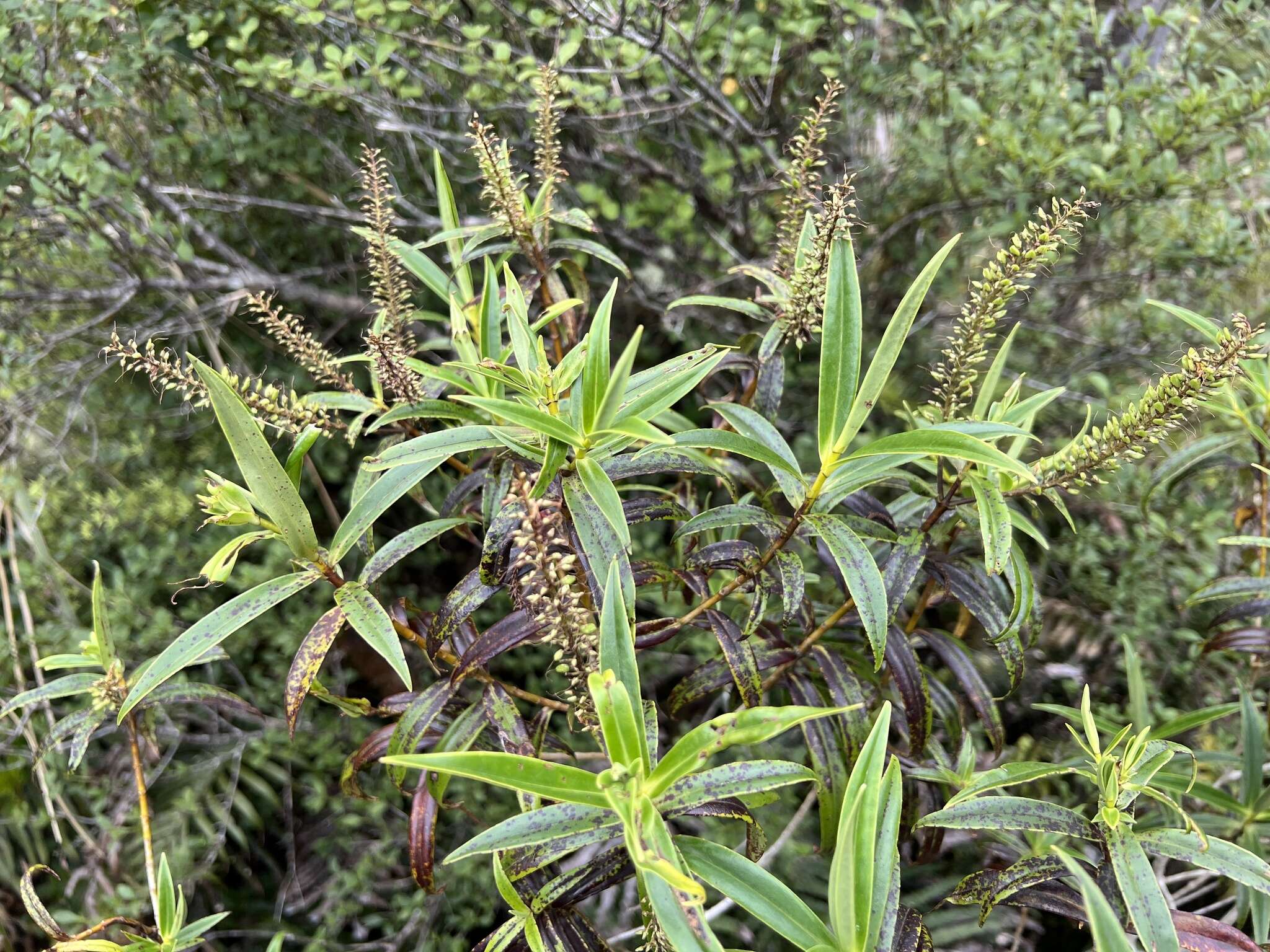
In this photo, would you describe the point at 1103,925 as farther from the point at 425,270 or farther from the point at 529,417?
the point at 425,270

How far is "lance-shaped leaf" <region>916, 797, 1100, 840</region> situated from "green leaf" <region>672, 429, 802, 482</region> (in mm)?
401

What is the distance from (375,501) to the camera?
2.91 ft

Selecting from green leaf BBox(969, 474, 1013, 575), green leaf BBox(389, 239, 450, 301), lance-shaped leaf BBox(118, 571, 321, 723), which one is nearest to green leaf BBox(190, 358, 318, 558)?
lance-shaped leaf BBox(118, 571, 321, 723)

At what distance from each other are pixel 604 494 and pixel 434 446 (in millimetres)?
194

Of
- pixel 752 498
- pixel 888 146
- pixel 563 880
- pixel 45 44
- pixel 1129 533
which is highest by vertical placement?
pixel 45 44

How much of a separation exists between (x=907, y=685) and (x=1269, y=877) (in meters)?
0.39

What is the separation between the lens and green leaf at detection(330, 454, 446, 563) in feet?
2.87

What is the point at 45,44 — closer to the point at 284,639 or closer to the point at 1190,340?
the point at 284,639

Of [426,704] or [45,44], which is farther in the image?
[45,44]

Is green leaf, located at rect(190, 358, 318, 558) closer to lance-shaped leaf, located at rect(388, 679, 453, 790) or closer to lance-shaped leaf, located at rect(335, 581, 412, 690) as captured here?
lance-shaped leaf, located at rect(335, 581, 412, 690)

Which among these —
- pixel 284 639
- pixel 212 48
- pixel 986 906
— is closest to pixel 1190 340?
pixel 986 906

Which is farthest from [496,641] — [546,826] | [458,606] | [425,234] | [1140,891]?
[425,234]

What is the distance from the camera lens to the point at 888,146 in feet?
8.03

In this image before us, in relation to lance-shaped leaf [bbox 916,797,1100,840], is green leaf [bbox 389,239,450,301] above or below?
above
